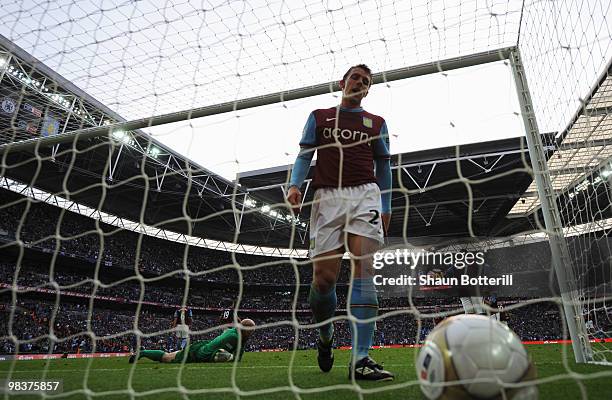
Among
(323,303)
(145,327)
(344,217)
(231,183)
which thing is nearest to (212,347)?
(323,303)

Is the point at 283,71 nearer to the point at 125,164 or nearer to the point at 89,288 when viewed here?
the point at 125,164

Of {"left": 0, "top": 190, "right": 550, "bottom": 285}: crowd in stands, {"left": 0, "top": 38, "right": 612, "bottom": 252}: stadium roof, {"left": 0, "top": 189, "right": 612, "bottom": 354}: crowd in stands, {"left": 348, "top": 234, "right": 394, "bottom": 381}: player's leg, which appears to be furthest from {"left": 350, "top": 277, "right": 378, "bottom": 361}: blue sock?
{"left": 0, "top": 189, "right": 612, "bottom": 354}: crowd in stands

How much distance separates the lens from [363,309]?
2.16 meters

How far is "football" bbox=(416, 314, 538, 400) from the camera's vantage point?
121 centimetres

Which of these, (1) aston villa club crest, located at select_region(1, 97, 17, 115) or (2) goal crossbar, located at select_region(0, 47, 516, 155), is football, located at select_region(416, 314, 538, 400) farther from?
(1) aston villa club crest, located at select_region(1, 97, 17, 115)

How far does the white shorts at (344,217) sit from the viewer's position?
88.7 inches

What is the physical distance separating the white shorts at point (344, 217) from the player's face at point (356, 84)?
0.58m

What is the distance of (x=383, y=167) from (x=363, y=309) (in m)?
0.97

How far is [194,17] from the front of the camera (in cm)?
384

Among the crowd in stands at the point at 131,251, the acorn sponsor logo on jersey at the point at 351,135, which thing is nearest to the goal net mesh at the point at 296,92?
the acorn sponsor logo on jersey at the point at 351,135

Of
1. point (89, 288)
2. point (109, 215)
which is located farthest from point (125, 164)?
point (89, 288)

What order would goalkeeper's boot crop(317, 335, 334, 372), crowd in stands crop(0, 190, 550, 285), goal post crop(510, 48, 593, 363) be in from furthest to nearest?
crowd in stands crop(0, 190, 550, 285)
goal post crop(510, 48, 593, 363)
goalkeeper's boot crop(317, 335, 334, 372)

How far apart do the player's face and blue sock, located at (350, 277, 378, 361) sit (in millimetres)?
1137

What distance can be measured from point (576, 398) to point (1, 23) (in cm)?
517
